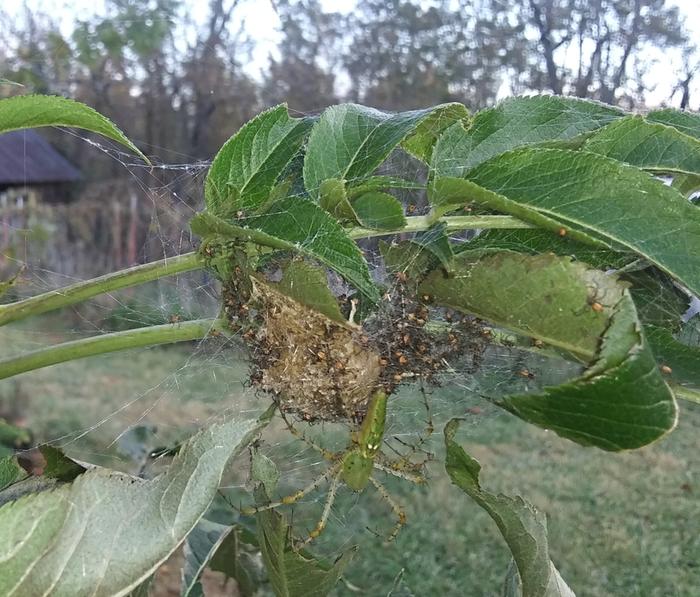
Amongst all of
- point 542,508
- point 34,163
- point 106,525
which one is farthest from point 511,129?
point 34,163

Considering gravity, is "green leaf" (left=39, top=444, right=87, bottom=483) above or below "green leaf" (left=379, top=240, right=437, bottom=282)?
below

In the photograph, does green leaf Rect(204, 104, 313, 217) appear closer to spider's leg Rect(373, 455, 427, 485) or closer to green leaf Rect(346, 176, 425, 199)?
green leaf Rect(346, 176, 425, 199)

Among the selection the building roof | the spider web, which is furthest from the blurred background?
the building roof

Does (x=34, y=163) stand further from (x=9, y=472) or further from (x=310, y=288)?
(x=310, y=288)

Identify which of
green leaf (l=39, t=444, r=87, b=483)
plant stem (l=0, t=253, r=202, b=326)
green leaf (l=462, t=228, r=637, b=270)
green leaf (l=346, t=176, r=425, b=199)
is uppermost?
green leaf (l=346, t=176, r=425, b=199)

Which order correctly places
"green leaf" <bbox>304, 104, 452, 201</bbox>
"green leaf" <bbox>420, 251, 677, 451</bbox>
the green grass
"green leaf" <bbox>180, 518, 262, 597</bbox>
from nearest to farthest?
"green leaf" <bbox>420, 251, 677, 451</bbox>, "green leaf" <bbox>304, 104, 452, 201</bbox>, "green leaf" <bbox>180, 518, 262, 597</bbox>, the green grass

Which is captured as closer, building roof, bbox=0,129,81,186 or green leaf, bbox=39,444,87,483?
green leaf, bbox=39,444,87,483
